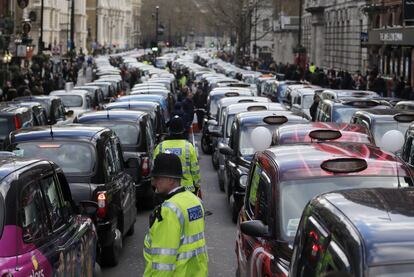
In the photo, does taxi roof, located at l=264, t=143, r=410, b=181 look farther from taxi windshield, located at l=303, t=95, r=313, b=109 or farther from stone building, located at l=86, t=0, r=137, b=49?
stone building, located at l=86, t=0, r=137, b=49

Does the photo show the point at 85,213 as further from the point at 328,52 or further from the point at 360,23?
the point at 328,52

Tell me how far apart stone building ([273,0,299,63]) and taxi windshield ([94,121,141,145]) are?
78.1 metres

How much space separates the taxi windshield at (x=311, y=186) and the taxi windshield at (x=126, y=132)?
8.30 m

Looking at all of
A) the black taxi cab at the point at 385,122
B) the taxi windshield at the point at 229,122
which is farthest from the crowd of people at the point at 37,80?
the black taxi cab at the point at 385,122

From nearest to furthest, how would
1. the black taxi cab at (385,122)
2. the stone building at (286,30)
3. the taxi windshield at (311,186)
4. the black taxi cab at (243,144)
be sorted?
the taxi windshield at (311,186), the black taxi cab at (243,144), the black taxi cab at (385,122), the stone building at (286,30)

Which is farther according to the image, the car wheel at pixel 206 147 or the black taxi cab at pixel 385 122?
the car wheel at pixel 206 147

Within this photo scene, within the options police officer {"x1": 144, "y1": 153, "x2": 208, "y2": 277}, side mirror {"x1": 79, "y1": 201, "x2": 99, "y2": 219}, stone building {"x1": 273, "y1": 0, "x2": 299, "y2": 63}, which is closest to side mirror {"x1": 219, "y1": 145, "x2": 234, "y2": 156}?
side mirror {"x1": 79, "y1": 201, "x2": 99, "y2": 219}

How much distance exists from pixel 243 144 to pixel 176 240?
Answer: 9.64 metres

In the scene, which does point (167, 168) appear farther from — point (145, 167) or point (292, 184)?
point (145, 167)

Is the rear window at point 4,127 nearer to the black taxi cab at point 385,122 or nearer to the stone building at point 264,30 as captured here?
the black taxi cab at point 385,122

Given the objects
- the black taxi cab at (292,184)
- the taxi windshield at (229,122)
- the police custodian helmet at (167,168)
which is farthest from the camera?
the taxi windshield at (229,122)

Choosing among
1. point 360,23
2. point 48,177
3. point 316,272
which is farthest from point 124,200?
point 360,23

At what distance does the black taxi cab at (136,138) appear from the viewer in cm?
1568

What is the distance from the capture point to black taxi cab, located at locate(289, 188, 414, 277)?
4531 millimetres
